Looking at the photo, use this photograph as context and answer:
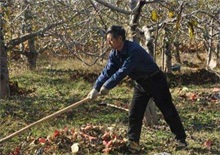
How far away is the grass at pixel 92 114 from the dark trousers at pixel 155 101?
0.99ft

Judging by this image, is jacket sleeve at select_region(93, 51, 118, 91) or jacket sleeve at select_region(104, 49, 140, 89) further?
jacket sleeve at select_region(93, 51, 118, 91)

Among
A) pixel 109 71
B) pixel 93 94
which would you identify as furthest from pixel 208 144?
pixel 93 94

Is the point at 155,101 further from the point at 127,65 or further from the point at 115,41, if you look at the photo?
the point at 115,41

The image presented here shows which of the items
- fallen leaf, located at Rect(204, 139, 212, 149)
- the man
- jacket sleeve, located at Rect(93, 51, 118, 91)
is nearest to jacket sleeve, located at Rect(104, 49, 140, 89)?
the man

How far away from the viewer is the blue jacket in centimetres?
446

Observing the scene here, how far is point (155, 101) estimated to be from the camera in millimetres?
4898

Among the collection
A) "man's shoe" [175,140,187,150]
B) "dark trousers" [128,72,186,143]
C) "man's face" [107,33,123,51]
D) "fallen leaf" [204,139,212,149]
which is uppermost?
"man's face" [107,33,123,51]

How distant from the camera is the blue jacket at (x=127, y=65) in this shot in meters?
4.46

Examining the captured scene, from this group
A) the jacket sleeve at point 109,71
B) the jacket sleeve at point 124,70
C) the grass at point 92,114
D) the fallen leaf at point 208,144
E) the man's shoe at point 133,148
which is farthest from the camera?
the grass at point 92,114

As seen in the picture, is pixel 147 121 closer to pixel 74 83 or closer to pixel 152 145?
pixel 152 145

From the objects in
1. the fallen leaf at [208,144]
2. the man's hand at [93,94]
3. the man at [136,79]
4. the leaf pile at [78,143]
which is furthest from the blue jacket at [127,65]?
the fallen leaf at [208,144]

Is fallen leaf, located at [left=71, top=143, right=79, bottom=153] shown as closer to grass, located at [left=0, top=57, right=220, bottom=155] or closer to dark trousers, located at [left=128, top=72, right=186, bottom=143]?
grass, located at [left=0, top=57, right=220, bottom=155]

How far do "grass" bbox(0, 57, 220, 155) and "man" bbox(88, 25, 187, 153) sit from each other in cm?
34

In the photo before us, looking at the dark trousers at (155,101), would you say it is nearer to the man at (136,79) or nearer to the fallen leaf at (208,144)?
the man at (136,79)
